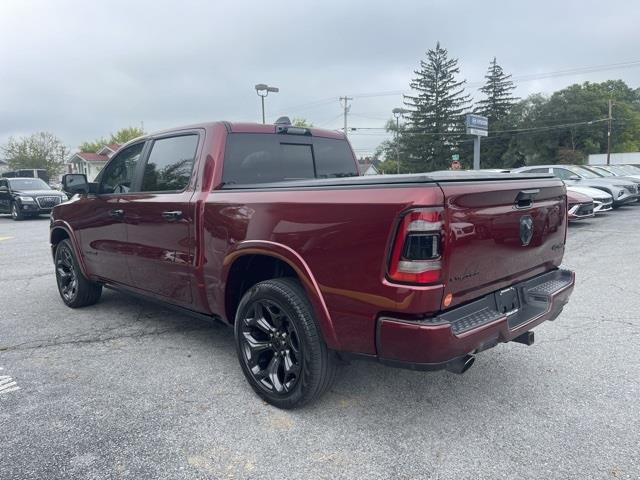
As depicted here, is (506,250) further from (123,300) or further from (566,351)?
(123,300)

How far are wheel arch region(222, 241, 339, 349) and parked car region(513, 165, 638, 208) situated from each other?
40.8ft

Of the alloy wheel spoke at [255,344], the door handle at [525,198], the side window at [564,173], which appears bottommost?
the alloy wheel spoke at [255,344]

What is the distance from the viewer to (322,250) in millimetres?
2697

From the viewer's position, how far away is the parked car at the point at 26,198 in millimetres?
17844

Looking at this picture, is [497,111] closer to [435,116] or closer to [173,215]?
[435,116]

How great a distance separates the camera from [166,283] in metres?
3.95

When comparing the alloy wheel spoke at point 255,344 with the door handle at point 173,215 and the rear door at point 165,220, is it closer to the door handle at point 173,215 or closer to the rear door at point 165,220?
the rear door at point 165,220

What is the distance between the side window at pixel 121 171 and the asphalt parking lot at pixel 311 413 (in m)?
1.35

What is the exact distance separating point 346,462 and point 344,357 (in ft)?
1.79

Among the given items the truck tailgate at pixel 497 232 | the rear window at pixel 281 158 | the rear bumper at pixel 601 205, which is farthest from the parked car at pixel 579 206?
the truck tailgate at pixel 497 232

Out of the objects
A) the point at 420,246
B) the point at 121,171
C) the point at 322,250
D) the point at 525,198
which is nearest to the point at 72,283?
the point at 121,171

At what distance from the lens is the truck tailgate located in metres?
2.46

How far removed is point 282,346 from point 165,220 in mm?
1442

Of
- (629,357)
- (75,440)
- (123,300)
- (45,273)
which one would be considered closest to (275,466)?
(75,440)
